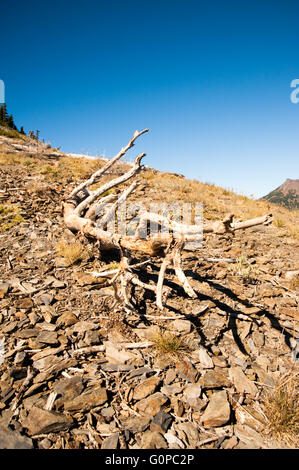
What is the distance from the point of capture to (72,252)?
515 centimetres

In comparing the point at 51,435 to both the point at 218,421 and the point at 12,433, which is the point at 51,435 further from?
the point at 218,421

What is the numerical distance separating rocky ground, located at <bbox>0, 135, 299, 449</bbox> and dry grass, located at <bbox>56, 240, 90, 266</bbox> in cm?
9

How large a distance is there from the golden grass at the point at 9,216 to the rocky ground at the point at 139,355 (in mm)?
693

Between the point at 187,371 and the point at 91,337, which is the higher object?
the point at 91,337

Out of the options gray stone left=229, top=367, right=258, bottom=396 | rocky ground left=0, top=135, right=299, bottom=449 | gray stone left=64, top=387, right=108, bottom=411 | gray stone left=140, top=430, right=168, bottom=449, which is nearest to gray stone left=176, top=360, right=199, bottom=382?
rocky ground left=0, top=135, right=299, bottom=449

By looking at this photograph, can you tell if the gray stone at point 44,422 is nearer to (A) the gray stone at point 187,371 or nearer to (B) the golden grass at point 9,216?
(A) the gray stone at point 187,371

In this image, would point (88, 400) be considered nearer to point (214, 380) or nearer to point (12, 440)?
point (12, 440)

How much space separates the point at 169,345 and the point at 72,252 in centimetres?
298

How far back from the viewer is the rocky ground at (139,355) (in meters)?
2.34

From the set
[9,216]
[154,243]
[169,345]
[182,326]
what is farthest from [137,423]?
[9,216]

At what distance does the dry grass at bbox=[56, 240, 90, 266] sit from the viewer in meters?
5.13

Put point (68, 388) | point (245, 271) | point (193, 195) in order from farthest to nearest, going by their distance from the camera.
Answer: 1. point (193, 195)
2. point (245, 271)
3. point (68, 388)

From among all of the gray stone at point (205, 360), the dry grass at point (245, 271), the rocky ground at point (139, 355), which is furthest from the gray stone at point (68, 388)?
the dry grass at point (245, 271)
